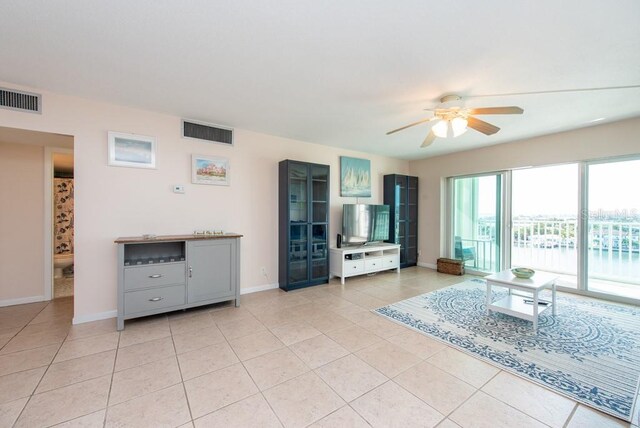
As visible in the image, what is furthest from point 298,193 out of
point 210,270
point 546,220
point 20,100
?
point 546,220

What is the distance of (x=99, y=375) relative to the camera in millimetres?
1958

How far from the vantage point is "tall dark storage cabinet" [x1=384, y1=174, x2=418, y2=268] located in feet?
18.4

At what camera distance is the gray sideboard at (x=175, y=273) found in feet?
9.09

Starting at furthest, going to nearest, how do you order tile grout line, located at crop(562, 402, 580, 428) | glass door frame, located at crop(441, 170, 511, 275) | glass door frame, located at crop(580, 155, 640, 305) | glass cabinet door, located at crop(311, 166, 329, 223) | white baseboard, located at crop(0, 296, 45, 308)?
1. glass door frame, located at crop(441, 170, 511, 275)
2. glass cabinet door, located at crop(311, 166, 329, 223)
3. glass door frame, located at crop(580, 155, 640, 305)
4. white baseboard, located at crop(0, 296, 45, 308)
5. tile grout line, located at crop(562, 402, 580, 428)

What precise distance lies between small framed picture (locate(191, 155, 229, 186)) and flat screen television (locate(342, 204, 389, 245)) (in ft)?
7.20

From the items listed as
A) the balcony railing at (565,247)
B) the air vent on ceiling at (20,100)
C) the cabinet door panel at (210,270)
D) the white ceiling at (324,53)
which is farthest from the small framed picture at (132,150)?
the balcony railing at (565,247)

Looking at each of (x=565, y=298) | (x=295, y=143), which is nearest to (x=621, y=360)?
(x=565, y=298)

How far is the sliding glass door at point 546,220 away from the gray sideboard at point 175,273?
197 inches

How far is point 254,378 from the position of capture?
193 centimetres

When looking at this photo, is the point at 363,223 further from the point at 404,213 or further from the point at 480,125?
the point at 480,125

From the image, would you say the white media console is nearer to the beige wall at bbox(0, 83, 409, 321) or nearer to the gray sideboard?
the beige wall at bbox(0, 83, 409, 321)

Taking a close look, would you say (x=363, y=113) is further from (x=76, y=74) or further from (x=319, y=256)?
(x=76, y=74)

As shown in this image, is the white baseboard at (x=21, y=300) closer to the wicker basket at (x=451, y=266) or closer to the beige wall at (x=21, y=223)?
the beige wall at (x=21, y=223)

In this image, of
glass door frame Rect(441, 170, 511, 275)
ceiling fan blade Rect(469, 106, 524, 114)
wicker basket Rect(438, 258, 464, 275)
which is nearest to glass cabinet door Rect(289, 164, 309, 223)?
ceiling fan blade Rect(469, 106, 524, 114)
